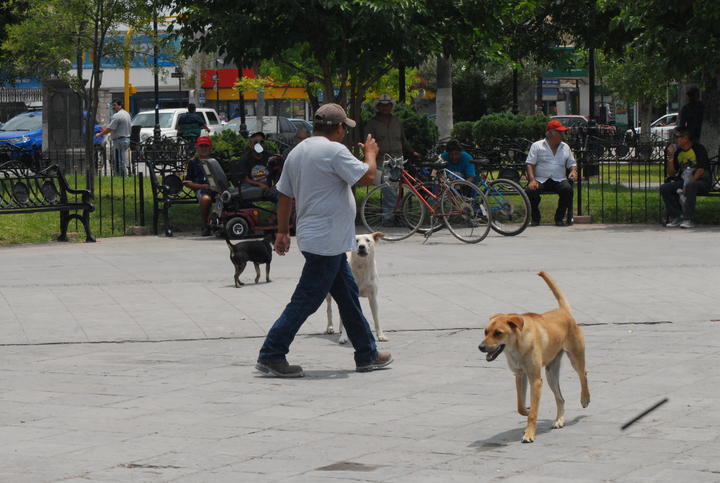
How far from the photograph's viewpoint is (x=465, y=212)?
15766 millimetres

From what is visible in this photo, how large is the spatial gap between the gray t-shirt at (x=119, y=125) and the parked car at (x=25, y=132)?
5285 millimetres

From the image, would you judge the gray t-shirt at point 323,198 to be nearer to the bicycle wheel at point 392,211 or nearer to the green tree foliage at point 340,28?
the bicycle wheel at point 392,211

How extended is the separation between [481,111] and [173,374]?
42.7 meters

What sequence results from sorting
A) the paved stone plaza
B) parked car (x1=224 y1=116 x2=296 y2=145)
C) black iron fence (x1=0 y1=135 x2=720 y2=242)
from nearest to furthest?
the paved stone plaza
black iron fence (x1=0 y1=135 x2=720 y2=242)
parked car (x1=224 y1=116 x2=296 y2=145)

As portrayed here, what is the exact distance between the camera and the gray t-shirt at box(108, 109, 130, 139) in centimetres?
2872

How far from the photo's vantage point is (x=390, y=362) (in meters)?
8.52

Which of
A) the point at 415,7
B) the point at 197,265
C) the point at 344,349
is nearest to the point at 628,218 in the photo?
the point at 415,7

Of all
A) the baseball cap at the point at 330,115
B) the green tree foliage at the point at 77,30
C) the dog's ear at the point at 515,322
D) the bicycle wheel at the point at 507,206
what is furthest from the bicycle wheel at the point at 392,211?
the dog's ear at the point at 515,322

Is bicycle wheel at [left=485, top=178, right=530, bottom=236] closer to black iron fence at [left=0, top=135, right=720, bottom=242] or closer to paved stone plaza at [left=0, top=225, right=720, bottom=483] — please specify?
black iron fence at [left=0, top=135, right=720, bottom=242]

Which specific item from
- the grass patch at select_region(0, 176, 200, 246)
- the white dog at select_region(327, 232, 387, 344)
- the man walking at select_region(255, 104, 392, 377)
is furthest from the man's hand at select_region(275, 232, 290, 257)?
the grass patch at select_region(0, 176, 200, 246)

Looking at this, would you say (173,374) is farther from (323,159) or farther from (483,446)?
(483,446)

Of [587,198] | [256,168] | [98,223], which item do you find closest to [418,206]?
[256,168]

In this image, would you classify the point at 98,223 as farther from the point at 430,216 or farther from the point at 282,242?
the point at 282,242

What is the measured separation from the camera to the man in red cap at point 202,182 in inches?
664
